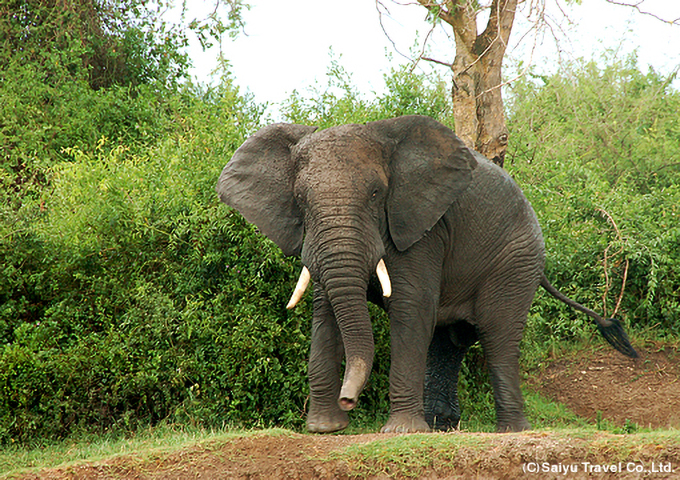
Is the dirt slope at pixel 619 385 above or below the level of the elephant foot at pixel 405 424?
above

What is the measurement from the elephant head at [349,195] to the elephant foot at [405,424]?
71 centimetres

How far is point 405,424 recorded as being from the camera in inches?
276

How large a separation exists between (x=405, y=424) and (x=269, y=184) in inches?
93.9

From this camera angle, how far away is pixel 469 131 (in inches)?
400

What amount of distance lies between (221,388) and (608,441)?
12.9ft

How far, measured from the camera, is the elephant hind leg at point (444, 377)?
8375 mm

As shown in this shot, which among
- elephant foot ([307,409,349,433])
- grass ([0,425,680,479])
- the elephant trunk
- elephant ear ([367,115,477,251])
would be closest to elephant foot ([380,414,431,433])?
elephant foot ([307,409,349,433])

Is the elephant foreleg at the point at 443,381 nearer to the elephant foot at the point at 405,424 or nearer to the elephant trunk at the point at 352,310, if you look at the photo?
the elephant foot at the point at 405,424

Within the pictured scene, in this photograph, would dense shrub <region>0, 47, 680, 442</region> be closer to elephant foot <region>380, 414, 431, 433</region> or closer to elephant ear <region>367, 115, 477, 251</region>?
elephant foot <region>380, 414, 431, 433</region>

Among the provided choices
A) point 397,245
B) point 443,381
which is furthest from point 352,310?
point 443,381

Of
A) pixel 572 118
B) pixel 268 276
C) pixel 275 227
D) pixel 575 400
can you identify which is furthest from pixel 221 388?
pixel 572 118

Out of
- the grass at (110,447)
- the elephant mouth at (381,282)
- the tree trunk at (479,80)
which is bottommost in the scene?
the grass at (110,447)

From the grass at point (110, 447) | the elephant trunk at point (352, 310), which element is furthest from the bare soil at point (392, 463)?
the elephant trunk at point (352, 310)

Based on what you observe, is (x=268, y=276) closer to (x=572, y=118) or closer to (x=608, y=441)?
(x=608, y=441)
